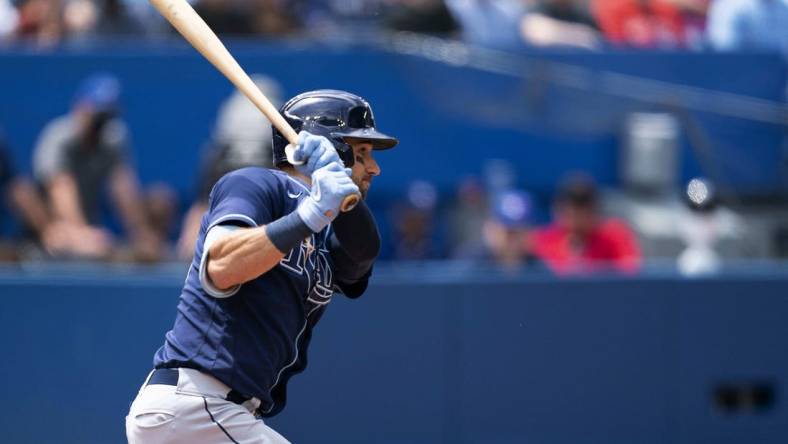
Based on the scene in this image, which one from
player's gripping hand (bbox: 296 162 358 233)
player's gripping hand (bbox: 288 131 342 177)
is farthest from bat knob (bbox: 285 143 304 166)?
player's gripping hand (bbox: 296 162 358 233)

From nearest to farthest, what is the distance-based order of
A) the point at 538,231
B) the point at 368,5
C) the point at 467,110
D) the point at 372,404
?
the point at 372,404 → the point at 538,231 → the point at 467,110 → the point at 368,5

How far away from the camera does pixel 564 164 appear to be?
8.77 m

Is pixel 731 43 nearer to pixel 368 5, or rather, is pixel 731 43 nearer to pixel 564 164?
pixel 564 164

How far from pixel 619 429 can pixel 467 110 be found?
287cm

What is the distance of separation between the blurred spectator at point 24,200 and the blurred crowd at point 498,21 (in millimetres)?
1122

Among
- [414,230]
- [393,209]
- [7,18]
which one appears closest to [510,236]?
[414,230]

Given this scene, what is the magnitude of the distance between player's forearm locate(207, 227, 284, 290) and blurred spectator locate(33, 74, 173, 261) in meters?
4.36

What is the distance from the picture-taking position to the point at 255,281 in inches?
137

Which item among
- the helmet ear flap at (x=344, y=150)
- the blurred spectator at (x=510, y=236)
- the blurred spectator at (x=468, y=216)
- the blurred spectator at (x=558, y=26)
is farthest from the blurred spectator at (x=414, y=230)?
the helmet ear flap at (x=344, y=150)

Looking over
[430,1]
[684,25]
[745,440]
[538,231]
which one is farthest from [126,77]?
[745,440]

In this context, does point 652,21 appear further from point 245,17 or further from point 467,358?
point 467,358

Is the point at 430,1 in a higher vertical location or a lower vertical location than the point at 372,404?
higher

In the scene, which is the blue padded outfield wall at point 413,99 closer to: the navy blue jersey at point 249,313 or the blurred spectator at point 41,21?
the blurred spectator at point 41,21

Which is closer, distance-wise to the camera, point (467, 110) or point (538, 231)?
point (538, 231)
